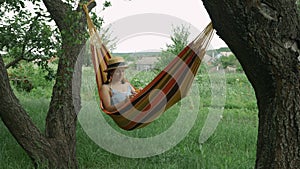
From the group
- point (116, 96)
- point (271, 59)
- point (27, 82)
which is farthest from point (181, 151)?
point (27, 82)

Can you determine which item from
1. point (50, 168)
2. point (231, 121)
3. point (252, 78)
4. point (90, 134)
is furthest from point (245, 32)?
point (231, 121)

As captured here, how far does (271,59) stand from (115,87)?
145 cm

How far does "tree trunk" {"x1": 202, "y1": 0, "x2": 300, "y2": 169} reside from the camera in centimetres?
151

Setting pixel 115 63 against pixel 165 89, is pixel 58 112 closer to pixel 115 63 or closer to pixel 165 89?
pixel 115 63

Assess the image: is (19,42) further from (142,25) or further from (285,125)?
(285,125)

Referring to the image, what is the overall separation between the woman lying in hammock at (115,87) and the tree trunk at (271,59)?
3.73 feet

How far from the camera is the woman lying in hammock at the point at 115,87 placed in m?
2.63

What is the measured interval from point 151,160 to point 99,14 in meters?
1.09

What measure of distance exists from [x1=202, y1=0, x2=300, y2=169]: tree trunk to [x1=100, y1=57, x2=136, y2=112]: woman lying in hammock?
1.14 meters

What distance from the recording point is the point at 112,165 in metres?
2.72

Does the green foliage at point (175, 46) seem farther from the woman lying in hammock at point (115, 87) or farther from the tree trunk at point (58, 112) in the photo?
the tree trunk at point (58, 112)

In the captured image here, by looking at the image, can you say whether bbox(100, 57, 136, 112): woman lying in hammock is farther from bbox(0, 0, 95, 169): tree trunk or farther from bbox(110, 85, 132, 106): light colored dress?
bbox(0, 0, 95, 169): tree trunk

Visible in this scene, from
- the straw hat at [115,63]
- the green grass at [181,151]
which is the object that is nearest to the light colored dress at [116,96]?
the straw hat at [115,63]

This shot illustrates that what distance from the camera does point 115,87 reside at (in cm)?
283
